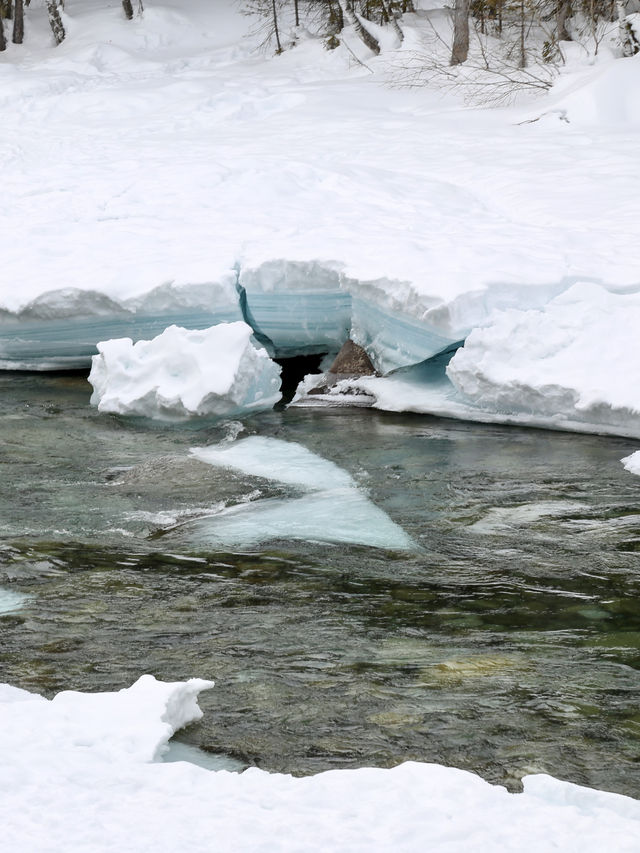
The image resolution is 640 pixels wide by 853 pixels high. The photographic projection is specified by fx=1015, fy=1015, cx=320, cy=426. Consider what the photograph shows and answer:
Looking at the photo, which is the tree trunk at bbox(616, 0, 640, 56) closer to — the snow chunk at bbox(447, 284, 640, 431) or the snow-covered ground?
the snow-covered ground

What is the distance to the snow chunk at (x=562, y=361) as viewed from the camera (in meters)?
7.07

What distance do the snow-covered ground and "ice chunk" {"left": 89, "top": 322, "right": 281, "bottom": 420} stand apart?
0.85 metres

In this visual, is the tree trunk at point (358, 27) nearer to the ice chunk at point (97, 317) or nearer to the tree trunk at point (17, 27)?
the tree trunk at point (17, 27)

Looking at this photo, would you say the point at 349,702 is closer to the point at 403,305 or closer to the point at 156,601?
the point at 156,601

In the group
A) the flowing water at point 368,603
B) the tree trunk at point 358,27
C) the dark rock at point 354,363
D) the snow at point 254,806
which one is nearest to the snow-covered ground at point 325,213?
the dark rock at point 354,363

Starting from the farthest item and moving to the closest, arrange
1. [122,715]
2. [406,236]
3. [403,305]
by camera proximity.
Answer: [406,236], [403,305], [122,715]

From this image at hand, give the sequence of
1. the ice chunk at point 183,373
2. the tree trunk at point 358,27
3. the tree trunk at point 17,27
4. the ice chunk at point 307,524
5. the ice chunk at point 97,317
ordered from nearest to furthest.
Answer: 1. the ice chunk at point 307,524
2. the ice chunk at point 183,373
3. the ice chunk at point 97,317
4. the tree trunk at point 358,27
5. the tree trunk at point 17,27

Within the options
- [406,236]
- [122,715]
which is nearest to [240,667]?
[122,715]

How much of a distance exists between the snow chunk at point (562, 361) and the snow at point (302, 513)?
5.05 feet

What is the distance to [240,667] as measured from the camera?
3.77 meters

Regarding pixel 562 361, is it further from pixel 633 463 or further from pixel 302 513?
pixel 302 513

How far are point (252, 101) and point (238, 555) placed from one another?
11.5 meters

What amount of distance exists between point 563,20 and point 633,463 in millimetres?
12168

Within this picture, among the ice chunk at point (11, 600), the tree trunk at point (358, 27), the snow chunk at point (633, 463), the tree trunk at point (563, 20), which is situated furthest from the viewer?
the tree trunk at point (358, 27)
